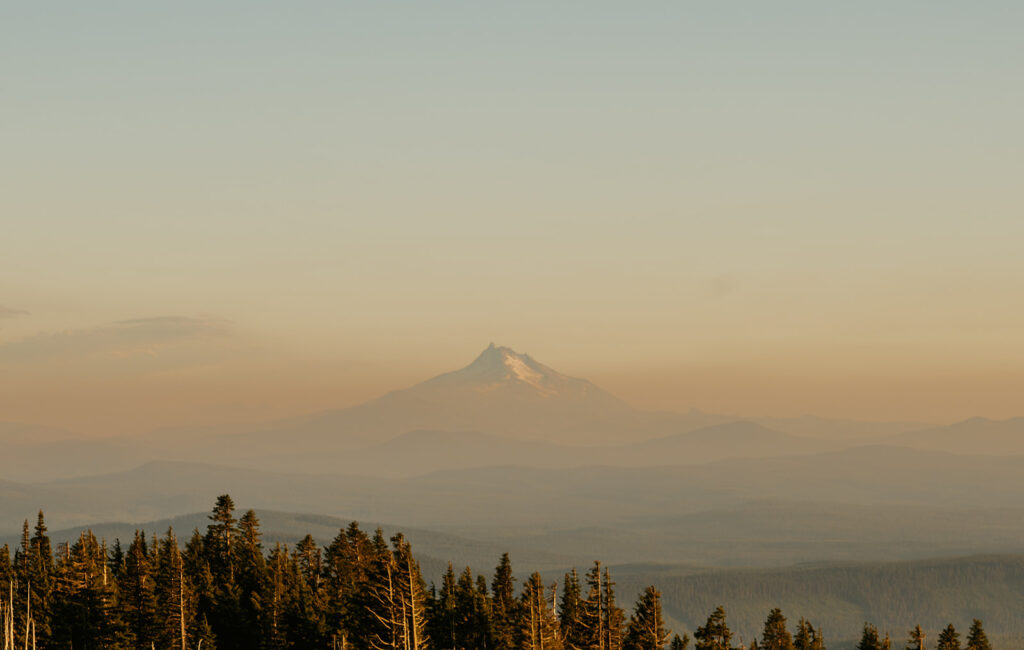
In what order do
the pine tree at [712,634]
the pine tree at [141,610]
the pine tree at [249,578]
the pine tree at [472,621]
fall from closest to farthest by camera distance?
the pine tree at [141,610], the pine tree at [712,634], the pine tree at [472,621], the pine tree at [249,578]

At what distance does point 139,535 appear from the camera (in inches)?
4264

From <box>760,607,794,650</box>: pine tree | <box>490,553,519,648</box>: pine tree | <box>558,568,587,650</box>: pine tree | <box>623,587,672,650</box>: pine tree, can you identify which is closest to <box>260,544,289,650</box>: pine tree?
<box>490,553,519,648</box>: pine tree

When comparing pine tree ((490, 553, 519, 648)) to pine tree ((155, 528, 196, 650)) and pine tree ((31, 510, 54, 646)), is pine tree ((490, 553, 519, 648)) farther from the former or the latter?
pine tree ((31, 510, 54, 646))

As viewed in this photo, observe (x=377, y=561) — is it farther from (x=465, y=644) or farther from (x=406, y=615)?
(x=465, y=644)

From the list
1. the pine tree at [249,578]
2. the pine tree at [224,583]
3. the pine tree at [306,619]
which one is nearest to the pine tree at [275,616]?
the pine tree at [306,619]

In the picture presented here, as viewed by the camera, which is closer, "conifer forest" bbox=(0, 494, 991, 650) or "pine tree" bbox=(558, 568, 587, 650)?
"conifer forest" bbox=(0, 494, 991, 650)

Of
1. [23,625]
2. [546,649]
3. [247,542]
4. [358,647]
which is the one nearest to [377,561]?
[546,649]

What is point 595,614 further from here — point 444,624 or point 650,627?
point 444,624

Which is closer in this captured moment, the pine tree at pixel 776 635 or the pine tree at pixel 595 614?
the pine tree at pixel 595 614

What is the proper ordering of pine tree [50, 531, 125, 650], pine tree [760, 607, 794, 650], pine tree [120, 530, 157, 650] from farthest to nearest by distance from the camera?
1. pine tree [760, 607, 794, 650]
2. pine tree [120, 530, 157, 650]
3. pine tree [50, 531, 125, 650]

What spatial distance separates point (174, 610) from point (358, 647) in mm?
13217

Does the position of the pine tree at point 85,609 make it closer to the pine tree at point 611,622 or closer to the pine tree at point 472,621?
the pine tree at point 472,621

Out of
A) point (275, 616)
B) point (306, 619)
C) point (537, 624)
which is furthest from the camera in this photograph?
point (275, 616)

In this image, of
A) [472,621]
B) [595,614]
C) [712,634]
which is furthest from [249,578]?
[595,614]
